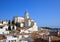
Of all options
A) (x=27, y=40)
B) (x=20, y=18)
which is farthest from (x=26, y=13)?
(x=27, y=40)

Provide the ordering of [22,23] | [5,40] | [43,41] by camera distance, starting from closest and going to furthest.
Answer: [5,40]
[43,41]
[22,23]

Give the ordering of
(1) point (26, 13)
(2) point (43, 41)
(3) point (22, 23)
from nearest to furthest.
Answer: (2) point (43, 41) < (3) point (22, 23) < (1) point (26, 13)

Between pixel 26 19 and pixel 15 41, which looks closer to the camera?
pixel 15 41

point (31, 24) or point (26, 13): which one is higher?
point (26, 13)

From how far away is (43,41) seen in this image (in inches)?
495

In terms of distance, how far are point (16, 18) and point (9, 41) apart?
109 ft

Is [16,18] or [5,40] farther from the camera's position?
[16,18]

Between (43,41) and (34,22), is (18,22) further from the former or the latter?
(43,41)

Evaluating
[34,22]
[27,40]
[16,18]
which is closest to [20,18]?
[16,18]

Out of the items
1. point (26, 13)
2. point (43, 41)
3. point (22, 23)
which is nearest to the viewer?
point (43, 41)

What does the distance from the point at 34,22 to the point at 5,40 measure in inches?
1281

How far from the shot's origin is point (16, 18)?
44.8 m

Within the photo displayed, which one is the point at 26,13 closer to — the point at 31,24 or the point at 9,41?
the point at 31,24

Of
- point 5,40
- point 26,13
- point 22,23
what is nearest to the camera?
point 5,40
